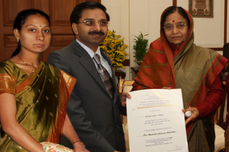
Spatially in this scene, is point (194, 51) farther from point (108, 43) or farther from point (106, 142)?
point (108, 43)

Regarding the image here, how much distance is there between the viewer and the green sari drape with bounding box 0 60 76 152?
0.90 m

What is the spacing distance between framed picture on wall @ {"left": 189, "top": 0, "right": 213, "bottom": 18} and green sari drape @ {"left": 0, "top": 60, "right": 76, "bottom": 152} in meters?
4.79

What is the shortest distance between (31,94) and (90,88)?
48 cm

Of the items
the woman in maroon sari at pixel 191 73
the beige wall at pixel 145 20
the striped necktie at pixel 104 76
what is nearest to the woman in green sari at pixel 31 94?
the striped necktie at pixel 104 76

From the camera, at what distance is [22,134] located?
35.2 inches

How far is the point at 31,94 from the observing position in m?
0.94

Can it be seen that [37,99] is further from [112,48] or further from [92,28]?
[112,48]

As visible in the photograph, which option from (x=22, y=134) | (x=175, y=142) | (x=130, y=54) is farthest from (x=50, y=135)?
(x=130, y=54)

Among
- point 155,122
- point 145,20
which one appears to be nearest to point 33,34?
point 155,122

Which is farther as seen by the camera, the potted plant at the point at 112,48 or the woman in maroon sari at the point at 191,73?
the potted plant at the point at 112,48

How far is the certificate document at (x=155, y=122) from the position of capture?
141cm

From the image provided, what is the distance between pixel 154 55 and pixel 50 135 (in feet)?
3.46

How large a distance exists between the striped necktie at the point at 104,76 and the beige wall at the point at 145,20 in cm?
354

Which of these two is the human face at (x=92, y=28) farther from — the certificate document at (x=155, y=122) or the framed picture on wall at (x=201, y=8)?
the framed picture on wall at (x=201, y=8)
